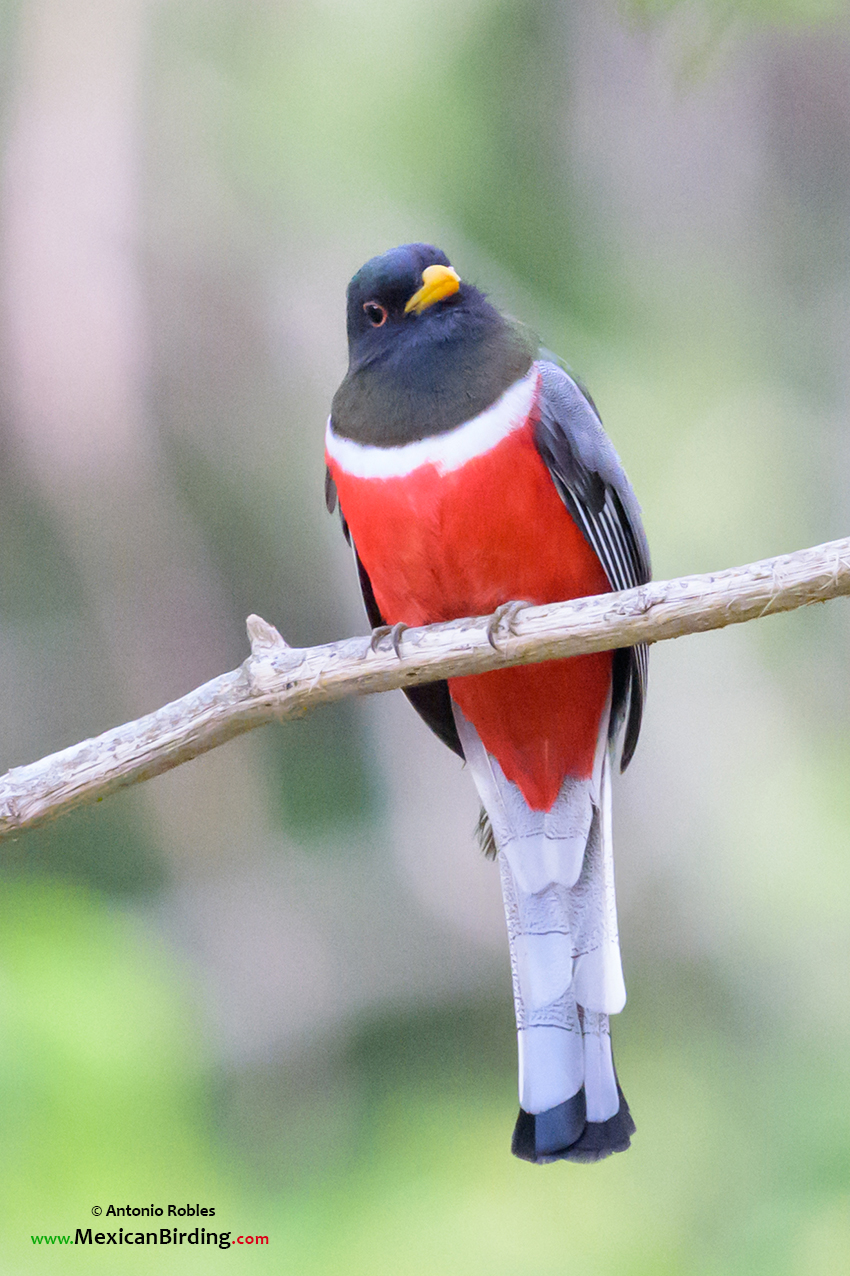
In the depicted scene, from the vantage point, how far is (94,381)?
10.8ft

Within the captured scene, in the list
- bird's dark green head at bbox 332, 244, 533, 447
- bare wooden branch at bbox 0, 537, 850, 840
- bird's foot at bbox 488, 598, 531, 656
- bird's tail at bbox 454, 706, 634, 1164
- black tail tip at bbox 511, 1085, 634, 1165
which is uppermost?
bird's dark green head at bbox 332, 244, 533, 447

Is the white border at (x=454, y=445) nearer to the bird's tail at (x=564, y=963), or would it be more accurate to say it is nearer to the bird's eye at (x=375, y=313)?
the bird's eye at (x=375, y=313)

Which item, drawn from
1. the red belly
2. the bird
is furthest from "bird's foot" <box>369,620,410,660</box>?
the red belly

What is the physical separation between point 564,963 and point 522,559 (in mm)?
660

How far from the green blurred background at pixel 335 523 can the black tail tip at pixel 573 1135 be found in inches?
39.4

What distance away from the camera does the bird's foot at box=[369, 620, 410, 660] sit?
1.83 metres

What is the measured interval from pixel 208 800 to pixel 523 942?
5.12ft

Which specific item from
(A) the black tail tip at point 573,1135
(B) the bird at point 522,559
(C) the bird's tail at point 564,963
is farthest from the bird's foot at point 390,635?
(A) the black tail tip at point 573,1135

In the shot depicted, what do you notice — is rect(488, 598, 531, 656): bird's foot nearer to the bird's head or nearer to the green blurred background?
the bird's head

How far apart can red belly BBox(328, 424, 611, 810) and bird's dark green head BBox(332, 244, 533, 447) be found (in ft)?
0.28

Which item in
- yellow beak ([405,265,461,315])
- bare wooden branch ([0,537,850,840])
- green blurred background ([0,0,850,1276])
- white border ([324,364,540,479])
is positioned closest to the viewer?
bare wooden branch ([0,537,850,840])

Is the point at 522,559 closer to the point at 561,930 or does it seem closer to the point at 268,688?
the point at 268,688

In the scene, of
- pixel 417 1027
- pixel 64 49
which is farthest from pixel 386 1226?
pixel 64 49

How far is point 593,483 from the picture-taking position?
6.99 feet
